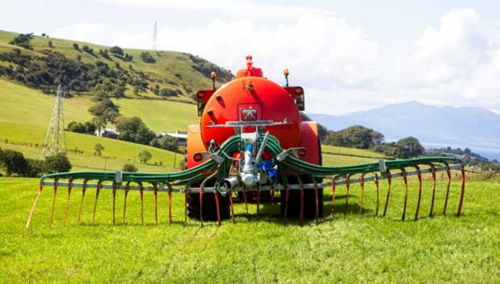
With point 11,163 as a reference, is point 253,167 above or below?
above

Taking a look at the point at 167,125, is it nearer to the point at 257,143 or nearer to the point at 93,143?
the point at 93,143

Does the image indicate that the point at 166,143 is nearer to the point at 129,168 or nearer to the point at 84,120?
A: the point at 129,168

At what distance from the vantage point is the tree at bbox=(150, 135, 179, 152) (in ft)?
285

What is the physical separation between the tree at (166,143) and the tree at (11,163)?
39.8 meters

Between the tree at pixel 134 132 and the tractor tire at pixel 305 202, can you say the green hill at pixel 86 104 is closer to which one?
the tree at pixel 134 132

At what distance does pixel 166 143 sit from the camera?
88.1 m

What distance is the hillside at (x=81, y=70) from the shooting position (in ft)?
463

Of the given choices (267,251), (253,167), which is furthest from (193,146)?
(267,251)

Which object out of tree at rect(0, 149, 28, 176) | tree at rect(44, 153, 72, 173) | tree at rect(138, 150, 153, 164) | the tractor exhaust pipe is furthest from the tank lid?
tree at rect(138, 150, 153, 164)

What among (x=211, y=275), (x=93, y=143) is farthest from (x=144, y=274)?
(x=93, y=143)

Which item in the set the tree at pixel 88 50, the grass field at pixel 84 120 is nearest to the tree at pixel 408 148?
the grass field at pixel 84 120

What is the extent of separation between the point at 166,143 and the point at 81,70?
82.9m

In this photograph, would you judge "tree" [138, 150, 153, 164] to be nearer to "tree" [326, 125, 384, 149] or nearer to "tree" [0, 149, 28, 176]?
"tree" [0, 149, 28, 176]

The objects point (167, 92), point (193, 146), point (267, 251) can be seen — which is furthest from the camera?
point (167, 92)
